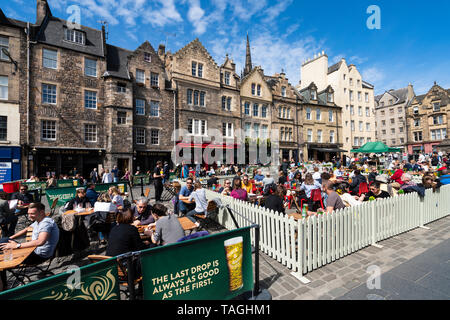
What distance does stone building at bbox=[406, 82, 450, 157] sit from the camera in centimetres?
3978

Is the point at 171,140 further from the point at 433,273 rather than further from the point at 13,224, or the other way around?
the point at 433,273

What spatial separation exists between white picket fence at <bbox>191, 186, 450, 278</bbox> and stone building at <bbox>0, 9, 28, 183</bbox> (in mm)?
19697

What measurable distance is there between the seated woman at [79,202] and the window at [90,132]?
1524 cm

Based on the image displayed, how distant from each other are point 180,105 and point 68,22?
497 inches

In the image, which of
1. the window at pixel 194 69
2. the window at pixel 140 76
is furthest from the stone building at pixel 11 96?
the window at pixel 194 69

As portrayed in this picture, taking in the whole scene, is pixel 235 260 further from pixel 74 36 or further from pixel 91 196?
pixel 74 36

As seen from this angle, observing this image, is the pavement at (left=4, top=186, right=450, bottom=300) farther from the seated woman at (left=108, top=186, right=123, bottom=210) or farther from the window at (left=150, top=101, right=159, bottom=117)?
the window at (left=150, top=101, right=159, bottom=117)

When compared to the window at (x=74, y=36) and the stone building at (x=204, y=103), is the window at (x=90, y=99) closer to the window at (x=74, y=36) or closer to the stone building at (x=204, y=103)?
the window at (x=74, y=36)

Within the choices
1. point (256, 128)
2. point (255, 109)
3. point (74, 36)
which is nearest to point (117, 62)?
point (74, 36)

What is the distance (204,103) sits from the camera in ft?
83.7

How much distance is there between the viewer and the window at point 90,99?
64.0 ft

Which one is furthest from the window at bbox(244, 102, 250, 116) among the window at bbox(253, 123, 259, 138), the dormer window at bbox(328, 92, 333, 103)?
the dormer window at bbox(328, 92, 333, 103)

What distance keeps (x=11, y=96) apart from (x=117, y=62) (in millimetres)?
9500

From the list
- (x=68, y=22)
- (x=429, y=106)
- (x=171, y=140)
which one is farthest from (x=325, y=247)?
(x=429, y=106)
